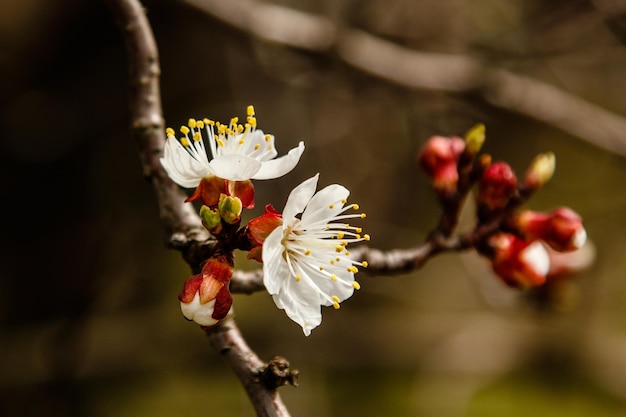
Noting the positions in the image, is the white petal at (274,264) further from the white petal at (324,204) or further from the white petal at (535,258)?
the white petal at (535,258)

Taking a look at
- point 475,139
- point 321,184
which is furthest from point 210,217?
point 321,184

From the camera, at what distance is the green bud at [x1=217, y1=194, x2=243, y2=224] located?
84 centimetres

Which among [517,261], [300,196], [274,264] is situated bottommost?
[517,261]

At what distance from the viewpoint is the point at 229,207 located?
2.77 ft

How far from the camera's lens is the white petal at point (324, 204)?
0.90 meters

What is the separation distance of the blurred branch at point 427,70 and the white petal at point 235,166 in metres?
1.36

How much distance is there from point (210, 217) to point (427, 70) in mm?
1671

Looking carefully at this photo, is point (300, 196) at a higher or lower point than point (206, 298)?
higher

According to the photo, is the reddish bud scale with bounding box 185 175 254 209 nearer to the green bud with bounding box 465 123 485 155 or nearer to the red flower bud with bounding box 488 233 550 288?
the green bud with bounding box 465 123 485 155

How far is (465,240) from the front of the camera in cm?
126

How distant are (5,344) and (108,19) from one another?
169 cm

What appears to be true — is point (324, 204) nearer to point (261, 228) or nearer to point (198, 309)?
point (261, 228)

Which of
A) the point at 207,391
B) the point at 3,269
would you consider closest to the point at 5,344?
the point at 3,269

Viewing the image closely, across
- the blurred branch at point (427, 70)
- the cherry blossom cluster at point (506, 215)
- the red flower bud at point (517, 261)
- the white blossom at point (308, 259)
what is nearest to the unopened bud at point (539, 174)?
the cherry blossom cluster at point (506, 215)
